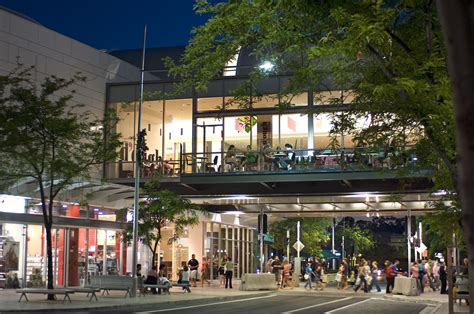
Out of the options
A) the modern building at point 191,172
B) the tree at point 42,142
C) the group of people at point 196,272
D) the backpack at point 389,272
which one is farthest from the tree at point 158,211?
the backpack at point 389,272

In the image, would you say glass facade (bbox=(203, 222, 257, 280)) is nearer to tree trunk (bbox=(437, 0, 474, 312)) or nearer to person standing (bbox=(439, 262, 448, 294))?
person standing (bbox=(439, 262, 448, 294))

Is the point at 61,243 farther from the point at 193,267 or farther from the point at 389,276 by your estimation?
the point at 389,276

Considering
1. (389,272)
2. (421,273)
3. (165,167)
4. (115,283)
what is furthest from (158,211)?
(421,273)

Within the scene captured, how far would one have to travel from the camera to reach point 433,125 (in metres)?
11.1

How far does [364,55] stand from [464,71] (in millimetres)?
9849

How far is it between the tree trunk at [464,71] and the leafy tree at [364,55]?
684 cm

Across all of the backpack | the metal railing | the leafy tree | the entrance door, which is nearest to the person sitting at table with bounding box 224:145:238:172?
the metal railing

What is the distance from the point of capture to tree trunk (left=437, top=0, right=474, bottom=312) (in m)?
3.16

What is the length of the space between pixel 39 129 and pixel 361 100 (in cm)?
1488

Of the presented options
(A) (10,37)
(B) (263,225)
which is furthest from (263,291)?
(A) (10,37)

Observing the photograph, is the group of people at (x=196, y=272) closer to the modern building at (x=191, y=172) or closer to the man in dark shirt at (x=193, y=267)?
the man in dark shirt at (x=193, y=267)

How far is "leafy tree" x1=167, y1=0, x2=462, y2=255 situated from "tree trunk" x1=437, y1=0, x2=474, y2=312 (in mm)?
6836

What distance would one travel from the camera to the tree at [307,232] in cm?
5722

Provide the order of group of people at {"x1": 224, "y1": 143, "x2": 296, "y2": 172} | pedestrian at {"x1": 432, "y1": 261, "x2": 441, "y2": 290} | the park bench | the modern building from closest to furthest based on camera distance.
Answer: the park bench < the modern building < group of people at {"x1": 224, "y1": 143, "x2": 296, "y2": 172} < pedestrian at {"x1": 432, "y1": 261, "x2": 441, "y2": 290}
